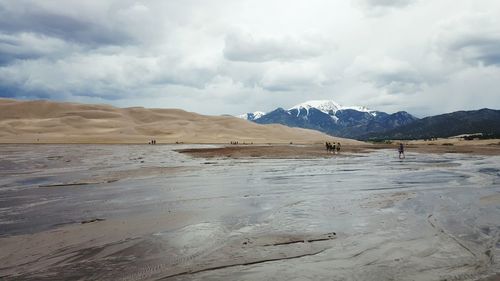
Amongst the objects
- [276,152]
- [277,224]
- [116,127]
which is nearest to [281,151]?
[276,152]

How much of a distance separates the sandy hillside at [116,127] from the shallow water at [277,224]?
70710 millimetres

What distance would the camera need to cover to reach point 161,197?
1973cm

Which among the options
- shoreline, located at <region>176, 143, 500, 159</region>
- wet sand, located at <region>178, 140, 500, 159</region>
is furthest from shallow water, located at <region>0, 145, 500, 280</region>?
wet sand, located at <region>178, 140, 500, 159</region>

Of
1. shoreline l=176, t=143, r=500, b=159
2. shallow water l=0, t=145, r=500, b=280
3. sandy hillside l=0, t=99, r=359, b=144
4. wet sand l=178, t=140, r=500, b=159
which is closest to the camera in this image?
shallow water l=0, t=145, r=500, b=280

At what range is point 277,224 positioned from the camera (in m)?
13.7

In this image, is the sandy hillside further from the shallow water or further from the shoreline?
Answer: the shallow water

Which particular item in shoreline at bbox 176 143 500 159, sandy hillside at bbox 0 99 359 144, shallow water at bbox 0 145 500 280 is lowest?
shallow water at bbox 0 145 500 280

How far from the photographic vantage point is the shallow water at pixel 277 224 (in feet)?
30.3

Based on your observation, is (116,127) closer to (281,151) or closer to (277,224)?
(281,151)

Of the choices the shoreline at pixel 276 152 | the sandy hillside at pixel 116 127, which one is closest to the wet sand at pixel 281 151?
the shoreline at pixel 276 152

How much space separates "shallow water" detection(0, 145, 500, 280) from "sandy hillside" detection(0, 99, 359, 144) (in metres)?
70.7

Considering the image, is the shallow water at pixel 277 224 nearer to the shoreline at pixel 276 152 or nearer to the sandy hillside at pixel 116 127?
the shoreline at pixel 276 152

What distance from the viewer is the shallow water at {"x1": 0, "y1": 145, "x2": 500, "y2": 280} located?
9250mm

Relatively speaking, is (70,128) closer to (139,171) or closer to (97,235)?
(139,171)
